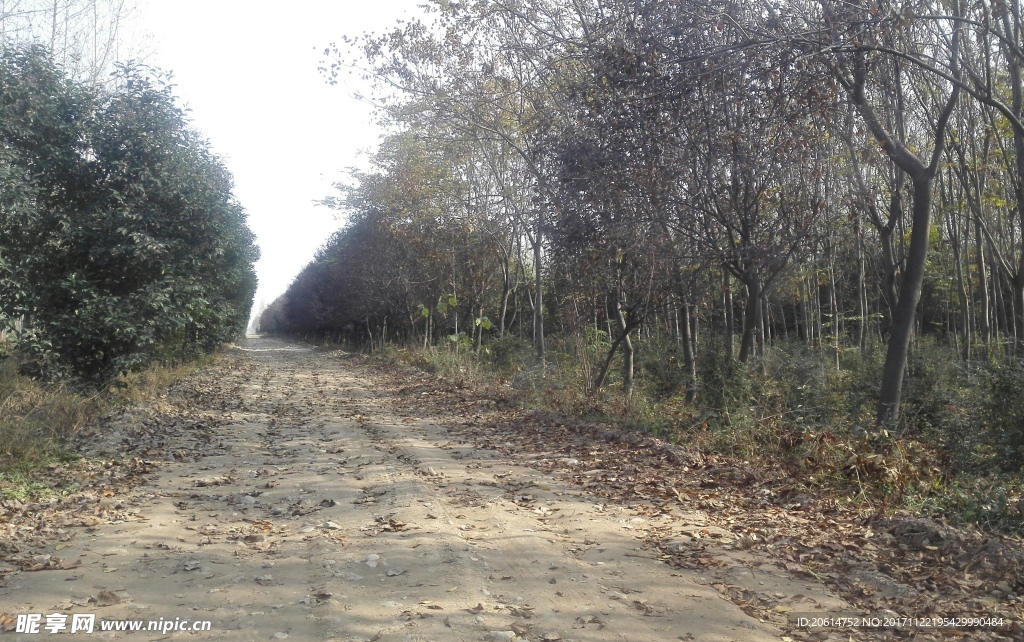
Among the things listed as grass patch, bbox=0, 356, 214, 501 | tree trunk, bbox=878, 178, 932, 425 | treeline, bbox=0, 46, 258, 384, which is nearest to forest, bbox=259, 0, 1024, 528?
tree trunk, bbox=878, 178, 932, 425

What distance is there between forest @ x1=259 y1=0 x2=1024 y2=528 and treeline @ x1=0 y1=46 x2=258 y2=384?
5.88 m

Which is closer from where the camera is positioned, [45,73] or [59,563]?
[59,563]

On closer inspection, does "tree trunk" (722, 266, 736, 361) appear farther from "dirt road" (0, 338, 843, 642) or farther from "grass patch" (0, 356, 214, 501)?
"grass patch" (0, 356, 214, 501)

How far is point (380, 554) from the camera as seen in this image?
18.8ft

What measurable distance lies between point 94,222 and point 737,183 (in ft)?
37.8

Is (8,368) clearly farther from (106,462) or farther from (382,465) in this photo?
(382,465)

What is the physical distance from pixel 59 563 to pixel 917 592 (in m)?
6.25

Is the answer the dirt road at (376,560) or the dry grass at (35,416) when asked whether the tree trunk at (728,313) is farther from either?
the dry grass at (35,416)

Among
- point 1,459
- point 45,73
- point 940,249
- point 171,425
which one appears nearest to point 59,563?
point 1,459

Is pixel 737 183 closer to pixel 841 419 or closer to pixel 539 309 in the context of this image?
pixel 841 419

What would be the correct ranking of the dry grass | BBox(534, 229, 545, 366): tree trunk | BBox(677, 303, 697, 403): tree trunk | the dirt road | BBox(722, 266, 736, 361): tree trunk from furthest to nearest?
BBox(534, 229, 545, 366): tree trunk, BBox(722, 266, 736, 361): tree trunk, BBox(677, 303, 697, 403): tree trunk, the dry grass, the dirt road

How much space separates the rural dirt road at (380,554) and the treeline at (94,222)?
388cm

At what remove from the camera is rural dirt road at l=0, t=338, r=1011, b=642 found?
4496mm

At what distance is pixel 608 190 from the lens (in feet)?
40.0
